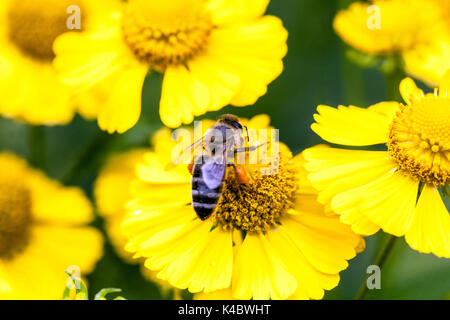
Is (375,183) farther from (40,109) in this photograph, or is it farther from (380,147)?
(40,109)

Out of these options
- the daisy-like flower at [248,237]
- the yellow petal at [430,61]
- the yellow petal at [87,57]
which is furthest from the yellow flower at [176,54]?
the yellow petal at [430,61]

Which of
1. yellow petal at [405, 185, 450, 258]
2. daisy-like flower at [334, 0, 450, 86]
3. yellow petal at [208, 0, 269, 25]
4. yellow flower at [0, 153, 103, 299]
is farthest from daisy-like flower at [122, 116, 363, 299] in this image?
daisy-like flower at [334, 0, 450, 86]

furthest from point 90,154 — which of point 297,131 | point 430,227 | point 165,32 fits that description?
point 430,227

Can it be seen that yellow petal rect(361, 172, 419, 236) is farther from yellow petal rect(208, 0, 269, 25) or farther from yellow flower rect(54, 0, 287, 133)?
yellow petal rect(208, 0, 269, 25)

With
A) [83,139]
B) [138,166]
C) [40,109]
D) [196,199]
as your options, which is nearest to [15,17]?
[40,109]

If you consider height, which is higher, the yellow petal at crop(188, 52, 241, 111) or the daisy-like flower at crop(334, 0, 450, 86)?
the daisy-like flower at crop(334, 0, 450, 86)

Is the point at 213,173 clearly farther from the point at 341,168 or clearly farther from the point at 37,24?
the point at 37,24
